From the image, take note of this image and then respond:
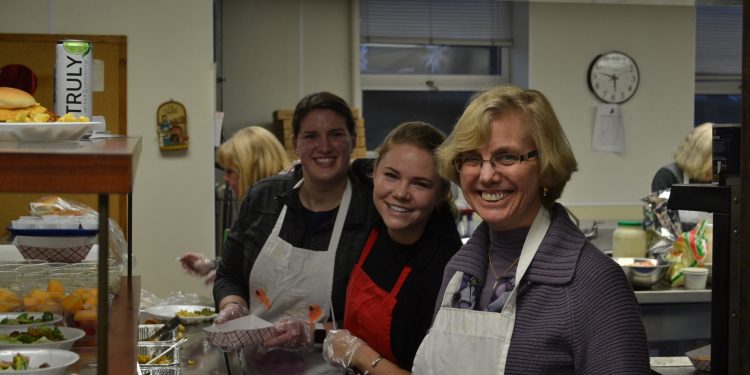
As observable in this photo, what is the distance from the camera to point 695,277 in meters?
4.20

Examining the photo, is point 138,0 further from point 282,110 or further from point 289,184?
point 289,184

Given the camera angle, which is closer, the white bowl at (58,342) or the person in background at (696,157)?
the white bowl at (58,342)

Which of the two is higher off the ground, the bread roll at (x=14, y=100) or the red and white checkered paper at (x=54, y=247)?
the bread roll at (x=14, y=100)

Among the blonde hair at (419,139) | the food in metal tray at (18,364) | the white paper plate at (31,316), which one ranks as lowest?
the food in metal tray at (18,364)

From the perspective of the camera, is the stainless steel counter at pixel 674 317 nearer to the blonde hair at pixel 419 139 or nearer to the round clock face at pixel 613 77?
the blonde hair at pixel 419 139

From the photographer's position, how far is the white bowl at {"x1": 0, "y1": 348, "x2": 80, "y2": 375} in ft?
4.99

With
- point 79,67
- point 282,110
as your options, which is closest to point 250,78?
point 282,110

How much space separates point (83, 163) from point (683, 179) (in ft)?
15.5

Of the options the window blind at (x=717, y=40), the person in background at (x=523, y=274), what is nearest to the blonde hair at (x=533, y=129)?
the person in background at (x=523, y=274)

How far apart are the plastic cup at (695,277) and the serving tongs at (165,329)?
226 centimetres

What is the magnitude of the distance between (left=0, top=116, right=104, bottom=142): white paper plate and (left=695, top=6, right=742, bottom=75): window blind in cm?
747

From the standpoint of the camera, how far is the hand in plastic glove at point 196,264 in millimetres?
3945

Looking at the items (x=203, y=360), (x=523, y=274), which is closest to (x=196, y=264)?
(x=203, y=360)

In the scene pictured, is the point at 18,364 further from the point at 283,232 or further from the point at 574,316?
the point at 283,232
